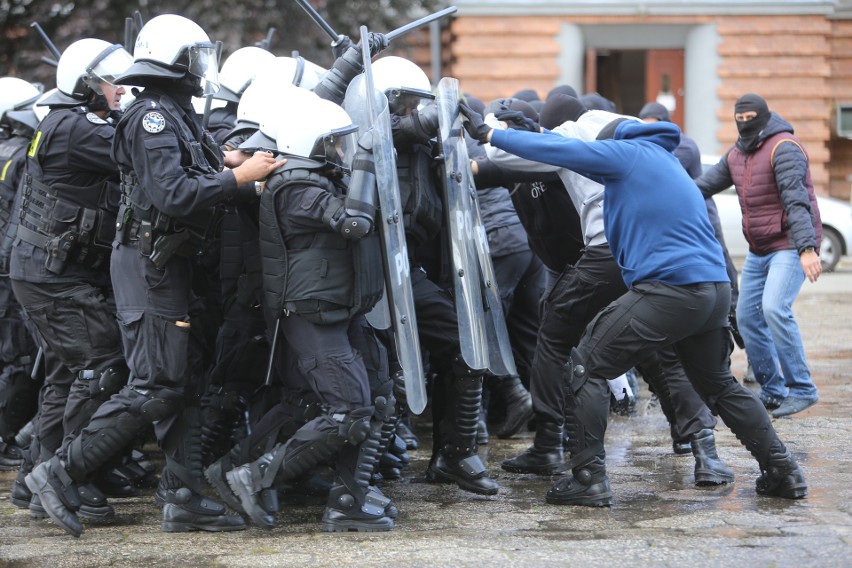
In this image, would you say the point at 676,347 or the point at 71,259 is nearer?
the point at 676,347

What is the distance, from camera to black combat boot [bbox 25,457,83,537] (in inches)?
204

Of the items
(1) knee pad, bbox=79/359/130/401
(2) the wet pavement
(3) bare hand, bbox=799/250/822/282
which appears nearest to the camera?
(2) the wet pavement

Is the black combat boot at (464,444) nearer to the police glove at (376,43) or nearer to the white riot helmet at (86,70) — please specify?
the police glove at (376,43)

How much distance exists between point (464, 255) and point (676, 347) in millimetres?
1002

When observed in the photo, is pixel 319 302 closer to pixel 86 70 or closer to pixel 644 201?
pixel 644 201

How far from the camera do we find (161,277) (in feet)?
17.1

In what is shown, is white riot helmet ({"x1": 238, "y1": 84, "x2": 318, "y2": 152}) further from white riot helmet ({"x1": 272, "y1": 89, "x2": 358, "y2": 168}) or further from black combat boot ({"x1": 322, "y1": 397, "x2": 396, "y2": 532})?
black combat boot ({"x1": 322, "y1": 397, "x2": 396, "y2": 532})

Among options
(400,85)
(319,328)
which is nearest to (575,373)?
(319,328)

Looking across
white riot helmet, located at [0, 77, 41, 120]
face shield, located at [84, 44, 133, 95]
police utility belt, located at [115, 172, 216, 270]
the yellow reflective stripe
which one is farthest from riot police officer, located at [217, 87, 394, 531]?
white riot helmet, located at [0, 77, 41, 120]

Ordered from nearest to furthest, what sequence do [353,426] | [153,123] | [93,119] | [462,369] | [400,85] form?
[153,123]
[353,426]
[93,119]
[400,85]
[462,369]

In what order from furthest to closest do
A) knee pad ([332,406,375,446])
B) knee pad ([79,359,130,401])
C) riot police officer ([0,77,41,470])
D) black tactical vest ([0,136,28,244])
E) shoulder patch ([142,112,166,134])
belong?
riot police officer ([0,77,41,470]), black tactical vest ([0,136,28,244]), knee pad ([79,359,130,401]), knee pad ([332,406,375,446]), shoulder patch ([142,112,166,134])

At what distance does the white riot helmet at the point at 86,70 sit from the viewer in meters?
5.73

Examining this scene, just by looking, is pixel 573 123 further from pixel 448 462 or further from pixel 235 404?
pixel 235 404

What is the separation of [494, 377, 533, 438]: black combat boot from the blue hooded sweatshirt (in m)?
1.94
